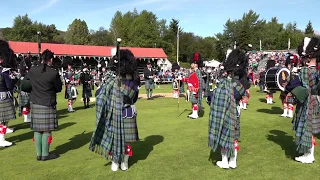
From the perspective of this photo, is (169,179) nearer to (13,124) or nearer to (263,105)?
(13,124)

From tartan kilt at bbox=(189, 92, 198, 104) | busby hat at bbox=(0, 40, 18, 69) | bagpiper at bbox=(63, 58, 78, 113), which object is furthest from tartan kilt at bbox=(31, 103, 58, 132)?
bagpiper at bbox=(63, 58, 78, 113)

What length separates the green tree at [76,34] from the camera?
70.0 meters

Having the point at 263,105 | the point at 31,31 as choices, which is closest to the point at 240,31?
the point at 31,31

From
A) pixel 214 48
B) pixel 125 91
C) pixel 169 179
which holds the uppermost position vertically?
pixel 214 48

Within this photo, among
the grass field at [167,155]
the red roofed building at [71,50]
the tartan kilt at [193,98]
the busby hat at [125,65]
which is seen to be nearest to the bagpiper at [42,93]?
the grass field at [167,155]

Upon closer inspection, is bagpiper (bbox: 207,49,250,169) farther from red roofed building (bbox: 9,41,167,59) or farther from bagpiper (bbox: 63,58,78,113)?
red roofed building (bbox: 9,41,167,59)

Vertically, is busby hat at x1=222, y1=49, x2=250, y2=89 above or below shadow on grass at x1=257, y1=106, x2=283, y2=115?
above

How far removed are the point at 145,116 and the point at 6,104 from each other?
486cm

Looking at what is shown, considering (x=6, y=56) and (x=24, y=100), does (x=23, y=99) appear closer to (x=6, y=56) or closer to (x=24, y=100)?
(x=24, y=100)

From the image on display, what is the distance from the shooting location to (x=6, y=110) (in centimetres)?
664

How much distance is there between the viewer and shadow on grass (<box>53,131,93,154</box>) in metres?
6.40

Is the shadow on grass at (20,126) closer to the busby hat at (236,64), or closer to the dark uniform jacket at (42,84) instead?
the dark uniform jacket at (42,84)

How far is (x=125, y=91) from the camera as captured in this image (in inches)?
193

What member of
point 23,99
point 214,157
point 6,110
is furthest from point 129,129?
point 23,99
